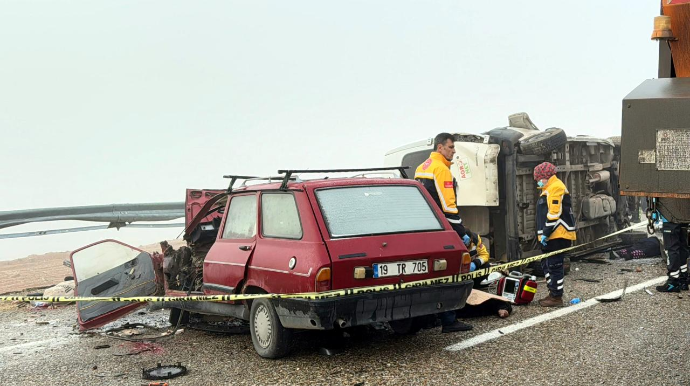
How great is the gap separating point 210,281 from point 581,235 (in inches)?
314

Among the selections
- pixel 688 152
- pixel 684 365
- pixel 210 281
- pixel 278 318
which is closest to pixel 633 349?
pixel 684 365

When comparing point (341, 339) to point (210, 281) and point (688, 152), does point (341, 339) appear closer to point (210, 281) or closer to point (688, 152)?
point (210, 281)

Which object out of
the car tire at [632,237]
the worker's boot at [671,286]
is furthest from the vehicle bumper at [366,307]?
the car tire at [632,237]

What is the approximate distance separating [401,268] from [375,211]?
2.04ft

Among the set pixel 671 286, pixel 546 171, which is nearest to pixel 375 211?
pixel 546 171

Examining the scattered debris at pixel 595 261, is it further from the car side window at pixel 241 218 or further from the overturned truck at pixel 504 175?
the car side window at pixel 241 218

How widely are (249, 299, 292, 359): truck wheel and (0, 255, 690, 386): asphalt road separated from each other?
11 cm

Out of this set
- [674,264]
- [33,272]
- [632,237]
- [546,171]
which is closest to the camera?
[546,171]

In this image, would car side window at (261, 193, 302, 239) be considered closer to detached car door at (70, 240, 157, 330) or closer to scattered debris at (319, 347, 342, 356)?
scattered debris at (319, 347, 342, 356)

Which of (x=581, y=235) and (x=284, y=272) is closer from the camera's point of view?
(x=284, y=272)

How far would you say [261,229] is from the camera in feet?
22.4

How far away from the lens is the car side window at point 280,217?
6352 mm

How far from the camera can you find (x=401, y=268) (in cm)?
613

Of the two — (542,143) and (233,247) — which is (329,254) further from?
(542,143)
